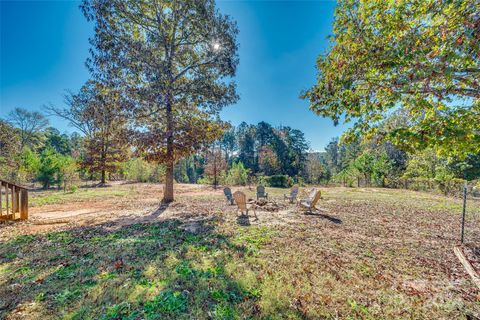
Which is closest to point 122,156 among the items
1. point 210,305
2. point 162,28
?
point 162,28

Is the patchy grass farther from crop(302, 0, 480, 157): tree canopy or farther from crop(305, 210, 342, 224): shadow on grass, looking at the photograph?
crop(302, 0, 480, 157): tree canopy

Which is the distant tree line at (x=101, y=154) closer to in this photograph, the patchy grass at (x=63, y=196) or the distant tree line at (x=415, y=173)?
the patchy grass at (x=63, y=196)

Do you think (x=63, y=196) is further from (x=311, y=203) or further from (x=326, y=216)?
(x=326, y=216)

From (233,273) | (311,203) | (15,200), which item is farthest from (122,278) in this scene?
(311,203)

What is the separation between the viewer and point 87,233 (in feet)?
18.2

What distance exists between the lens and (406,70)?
359 cm

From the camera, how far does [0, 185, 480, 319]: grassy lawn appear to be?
258 centimetres

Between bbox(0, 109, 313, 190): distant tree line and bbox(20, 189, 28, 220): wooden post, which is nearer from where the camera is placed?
bbox(20, 189, 28, 220): wooden post

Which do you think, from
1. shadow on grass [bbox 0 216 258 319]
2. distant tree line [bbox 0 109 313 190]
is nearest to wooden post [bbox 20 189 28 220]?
shadow on grass [bbox 0 216 258 319]

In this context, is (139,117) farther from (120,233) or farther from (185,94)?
(120,233)

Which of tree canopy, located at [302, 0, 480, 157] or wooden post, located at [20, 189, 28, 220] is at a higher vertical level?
tree canopy, located at [302, 0, 480, 157]

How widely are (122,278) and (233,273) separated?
179 centimetres

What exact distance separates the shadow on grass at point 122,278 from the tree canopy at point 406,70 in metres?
3.79

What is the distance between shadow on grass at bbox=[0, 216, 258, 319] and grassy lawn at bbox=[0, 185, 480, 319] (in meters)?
0.02
